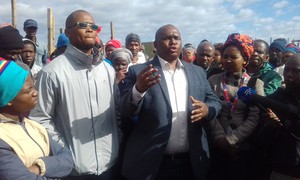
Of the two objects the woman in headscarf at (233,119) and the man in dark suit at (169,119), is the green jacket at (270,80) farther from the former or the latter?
the man in dark suit at (169,119)

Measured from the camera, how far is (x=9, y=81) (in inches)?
72.8

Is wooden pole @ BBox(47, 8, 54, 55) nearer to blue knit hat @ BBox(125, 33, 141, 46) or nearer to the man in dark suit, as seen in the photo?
blue knit hat @ BBox(125, 33, 141, 46)

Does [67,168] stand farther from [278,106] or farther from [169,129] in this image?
[278,106]

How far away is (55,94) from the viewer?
248 cm

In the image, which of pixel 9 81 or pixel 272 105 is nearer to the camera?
pixel 9 81

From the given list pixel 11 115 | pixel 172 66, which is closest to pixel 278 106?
pixel 172 66

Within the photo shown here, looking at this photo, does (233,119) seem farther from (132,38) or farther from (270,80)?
(132,38)

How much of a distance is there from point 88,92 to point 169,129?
0.81 m

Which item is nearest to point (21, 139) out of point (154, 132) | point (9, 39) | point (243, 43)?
point (154, 132)

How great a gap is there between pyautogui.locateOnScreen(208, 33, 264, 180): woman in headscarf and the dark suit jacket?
0.93 ft

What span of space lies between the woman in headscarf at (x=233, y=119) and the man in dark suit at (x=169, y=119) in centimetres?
23

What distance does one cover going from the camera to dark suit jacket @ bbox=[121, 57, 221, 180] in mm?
2607

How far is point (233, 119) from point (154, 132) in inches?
35.6

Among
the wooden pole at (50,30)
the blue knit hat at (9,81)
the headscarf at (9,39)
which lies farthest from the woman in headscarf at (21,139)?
the wooden pole at (50,30)
